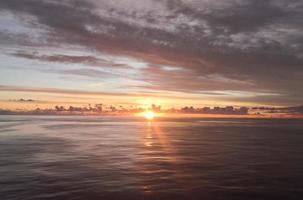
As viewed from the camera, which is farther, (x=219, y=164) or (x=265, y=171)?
(x=219, y=164)

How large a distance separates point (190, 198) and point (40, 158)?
82.8ft

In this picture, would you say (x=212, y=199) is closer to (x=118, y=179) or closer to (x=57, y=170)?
(x=118, y=179)

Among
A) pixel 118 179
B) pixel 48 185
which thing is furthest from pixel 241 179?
pixel 48 185

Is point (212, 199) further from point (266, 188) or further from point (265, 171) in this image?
point (265, 171)

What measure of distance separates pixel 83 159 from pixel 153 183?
54.7ft

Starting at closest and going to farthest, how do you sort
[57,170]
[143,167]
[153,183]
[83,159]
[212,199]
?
[212,199] < [153,183] < [57,170] < [143,167] < [83,159]

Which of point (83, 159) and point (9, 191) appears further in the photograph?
point (83, 159)

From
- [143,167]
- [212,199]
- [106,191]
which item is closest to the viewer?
[212,199]

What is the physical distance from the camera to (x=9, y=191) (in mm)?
24297

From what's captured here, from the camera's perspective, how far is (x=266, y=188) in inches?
1034

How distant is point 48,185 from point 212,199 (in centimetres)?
1276

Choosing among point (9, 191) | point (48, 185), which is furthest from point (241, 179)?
point (9, 191)

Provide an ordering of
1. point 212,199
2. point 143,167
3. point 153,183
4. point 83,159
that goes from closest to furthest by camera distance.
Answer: point 212,199 → point 153,183 → point 143,167 → point 83,159

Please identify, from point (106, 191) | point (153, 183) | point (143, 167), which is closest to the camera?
point (106, 191)
